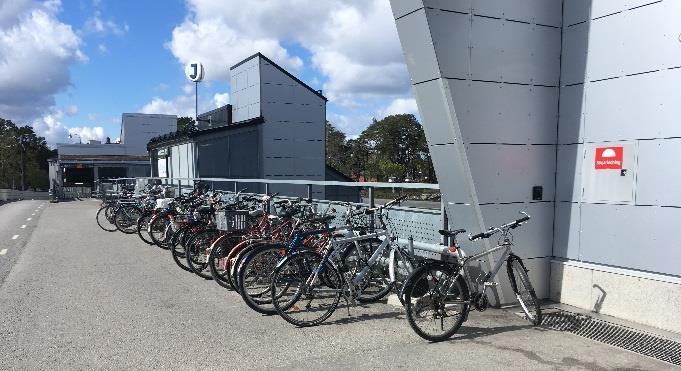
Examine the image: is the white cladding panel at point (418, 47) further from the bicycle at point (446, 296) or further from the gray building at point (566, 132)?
the bicycle at point (446, 296)

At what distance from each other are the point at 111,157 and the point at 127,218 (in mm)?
33467

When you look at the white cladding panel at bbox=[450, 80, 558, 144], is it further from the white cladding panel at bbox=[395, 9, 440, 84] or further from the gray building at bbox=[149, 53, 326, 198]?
the gray building at bbox=[149, 53, 326, 198]

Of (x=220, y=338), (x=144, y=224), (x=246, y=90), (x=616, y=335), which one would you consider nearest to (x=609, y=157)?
(x=616, y=335)

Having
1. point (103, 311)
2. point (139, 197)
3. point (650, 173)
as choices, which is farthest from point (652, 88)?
point (139, 197)

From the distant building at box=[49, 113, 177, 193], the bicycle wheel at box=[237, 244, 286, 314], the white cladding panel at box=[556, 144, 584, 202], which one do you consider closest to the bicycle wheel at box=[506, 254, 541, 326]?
the white cladding panel at box=[556, 144, 584, 202]

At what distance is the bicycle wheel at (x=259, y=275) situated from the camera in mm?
5523

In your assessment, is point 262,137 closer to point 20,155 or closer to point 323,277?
point 323,277

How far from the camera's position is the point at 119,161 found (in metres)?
41.2

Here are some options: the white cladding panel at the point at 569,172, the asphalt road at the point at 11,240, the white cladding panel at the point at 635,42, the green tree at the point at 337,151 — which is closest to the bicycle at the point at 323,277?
the white cladding panel at the point at 569,172

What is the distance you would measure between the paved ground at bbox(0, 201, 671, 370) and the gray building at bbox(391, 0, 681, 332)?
101cm

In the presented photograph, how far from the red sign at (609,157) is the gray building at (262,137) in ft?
40.9

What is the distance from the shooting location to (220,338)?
480 centimetres

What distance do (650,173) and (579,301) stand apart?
1544 mm

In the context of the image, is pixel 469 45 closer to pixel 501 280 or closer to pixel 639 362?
pixel 501 280
